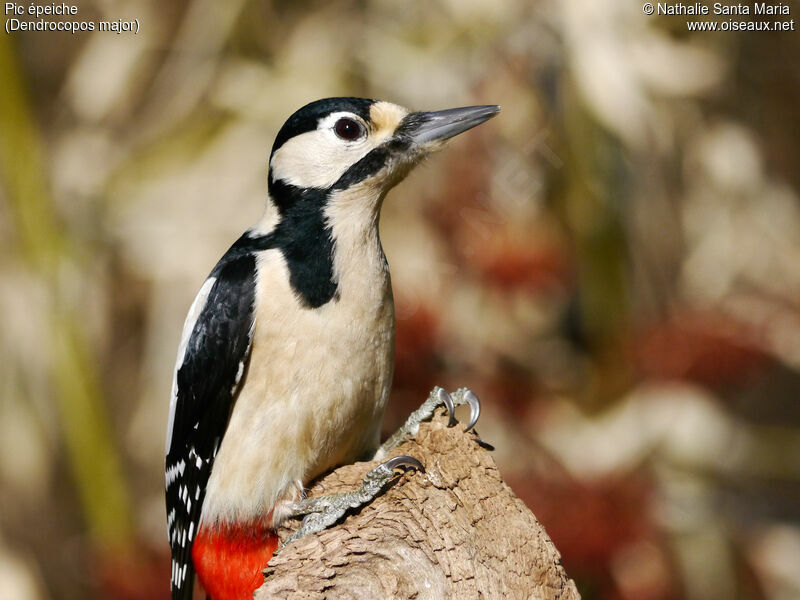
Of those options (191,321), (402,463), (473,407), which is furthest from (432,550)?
(191,321)

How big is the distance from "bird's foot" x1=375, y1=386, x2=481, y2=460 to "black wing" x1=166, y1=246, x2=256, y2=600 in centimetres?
34

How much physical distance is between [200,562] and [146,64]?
1.94 metres

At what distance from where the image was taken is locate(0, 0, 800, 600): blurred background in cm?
278

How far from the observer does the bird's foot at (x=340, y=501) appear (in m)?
1.31

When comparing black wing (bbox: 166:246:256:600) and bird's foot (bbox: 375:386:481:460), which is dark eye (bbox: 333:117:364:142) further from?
bird's foot (bbox: 375:386:481:460)

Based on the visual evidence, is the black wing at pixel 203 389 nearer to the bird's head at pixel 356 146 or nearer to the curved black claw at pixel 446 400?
the bird's head at pixel 356 146

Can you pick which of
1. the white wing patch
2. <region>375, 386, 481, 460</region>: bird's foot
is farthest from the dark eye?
<region>375, 386, 481, 460</region>: bird's foot

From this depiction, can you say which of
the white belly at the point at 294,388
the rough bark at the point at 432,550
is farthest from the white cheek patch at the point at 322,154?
the rough bark at the point at 432,550

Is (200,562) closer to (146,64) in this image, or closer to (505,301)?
(505,301)

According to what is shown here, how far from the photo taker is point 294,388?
58.1 inches

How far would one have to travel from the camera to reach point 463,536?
1227 mm

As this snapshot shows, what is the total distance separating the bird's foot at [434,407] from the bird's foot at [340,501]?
0.21m

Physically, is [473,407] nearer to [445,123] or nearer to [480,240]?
[445,123]

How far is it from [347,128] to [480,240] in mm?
1121
